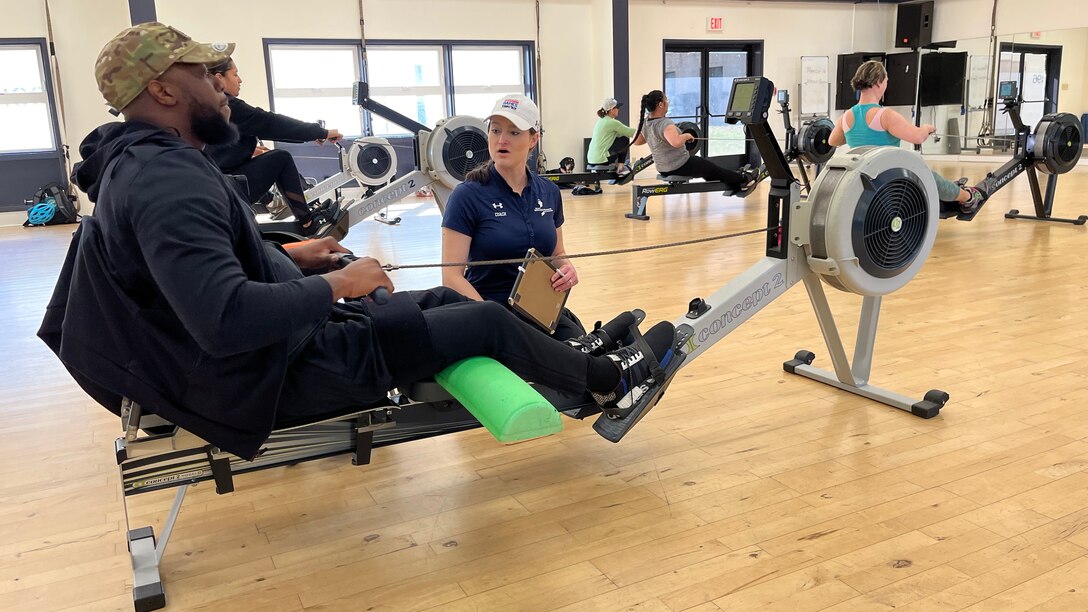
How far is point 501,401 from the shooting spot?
1691 mm

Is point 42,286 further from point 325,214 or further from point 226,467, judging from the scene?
point 226,467

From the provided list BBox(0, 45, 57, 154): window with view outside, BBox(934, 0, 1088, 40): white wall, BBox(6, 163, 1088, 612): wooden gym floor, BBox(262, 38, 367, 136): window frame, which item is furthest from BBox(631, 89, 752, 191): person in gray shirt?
BBox(934, 0, 1088, 40): white wall

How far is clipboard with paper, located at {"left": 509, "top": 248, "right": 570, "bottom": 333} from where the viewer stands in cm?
235

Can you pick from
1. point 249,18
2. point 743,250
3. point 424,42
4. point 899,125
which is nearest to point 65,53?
point 249,18

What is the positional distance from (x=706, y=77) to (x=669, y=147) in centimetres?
640

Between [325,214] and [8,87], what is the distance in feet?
19.4

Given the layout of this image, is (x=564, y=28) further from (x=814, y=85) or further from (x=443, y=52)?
(x=814, y=85)

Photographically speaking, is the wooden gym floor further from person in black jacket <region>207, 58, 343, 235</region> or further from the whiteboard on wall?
the whiteboard on wall

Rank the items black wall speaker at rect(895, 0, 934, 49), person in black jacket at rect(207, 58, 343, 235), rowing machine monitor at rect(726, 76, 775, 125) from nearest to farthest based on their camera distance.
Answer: rowing machine monitor at rect(726, 76, 775, 125), person in black jacket at rect(207, 58, 343, 235), black wall speaker at rect(895, 0, 934, 49)

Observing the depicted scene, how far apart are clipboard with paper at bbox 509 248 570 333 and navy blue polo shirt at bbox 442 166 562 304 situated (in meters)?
0.17

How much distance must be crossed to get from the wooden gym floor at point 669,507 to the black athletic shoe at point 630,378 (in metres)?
0.29

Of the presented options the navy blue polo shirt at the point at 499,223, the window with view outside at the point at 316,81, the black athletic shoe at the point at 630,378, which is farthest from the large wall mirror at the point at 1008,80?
the black athletic shoe at the point at 630,378

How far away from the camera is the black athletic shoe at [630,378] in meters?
2.17

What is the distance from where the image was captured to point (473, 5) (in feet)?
37.5
